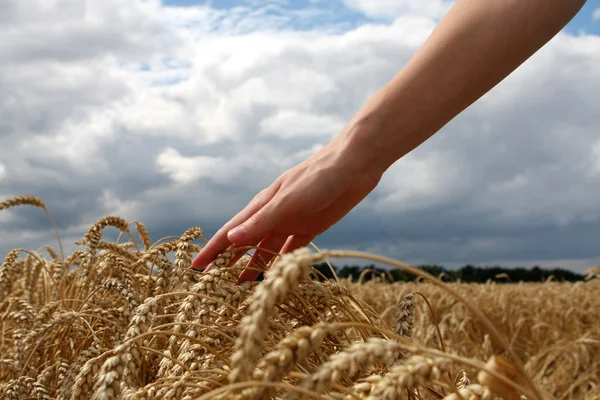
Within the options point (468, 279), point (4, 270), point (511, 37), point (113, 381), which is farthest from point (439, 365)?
point (468, 279)

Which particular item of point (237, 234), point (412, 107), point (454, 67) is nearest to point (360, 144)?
point (412, 107)

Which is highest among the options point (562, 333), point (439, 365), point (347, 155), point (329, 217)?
point (347, 155)

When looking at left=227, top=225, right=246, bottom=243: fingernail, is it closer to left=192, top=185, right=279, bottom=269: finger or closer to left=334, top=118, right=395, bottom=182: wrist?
left=192, top=185, right=279, bottom=269: finger

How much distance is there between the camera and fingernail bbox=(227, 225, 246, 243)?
1.66 m

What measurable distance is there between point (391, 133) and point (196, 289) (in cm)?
76

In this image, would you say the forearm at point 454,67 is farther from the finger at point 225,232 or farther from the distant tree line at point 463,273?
the distant tree line at point 463,273

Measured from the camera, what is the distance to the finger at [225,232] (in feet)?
5.63

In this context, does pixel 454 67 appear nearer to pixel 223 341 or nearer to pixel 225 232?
pixel 225 232

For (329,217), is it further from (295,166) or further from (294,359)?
(294,359)

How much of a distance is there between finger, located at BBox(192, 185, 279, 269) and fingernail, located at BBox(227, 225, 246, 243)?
62 millimetres

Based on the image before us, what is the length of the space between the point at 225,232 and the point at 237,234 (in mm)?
88

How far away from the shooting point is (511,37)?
1592 millimetres

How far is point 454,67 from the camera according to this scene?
64.2 inches

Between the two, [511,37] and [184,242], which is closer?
[511,37]
